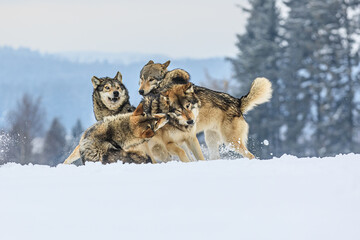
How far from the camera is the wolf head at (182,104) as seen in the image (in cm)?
726

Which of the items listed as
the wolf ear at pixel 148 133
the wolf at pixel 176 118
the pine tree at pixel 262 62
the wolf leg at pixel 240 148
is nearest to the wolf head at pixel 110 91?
the wolf at pixel 176 118

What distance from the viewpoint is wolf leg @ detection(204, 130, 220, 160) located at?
28.0 feet

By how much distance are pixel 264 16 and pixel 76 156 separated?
28.2 m

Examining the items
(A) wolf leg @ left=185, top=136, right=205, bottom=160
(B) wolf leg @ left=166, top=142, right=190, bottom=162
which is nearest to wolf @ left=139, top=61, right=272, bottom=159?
(A) wolf leg @ left=185, top=136, right=205, bottom=160

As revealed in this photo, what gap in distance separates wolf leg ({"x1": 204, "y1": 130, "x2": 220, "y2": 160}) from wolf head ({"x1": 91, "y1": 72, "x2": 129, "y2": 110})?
1.48m

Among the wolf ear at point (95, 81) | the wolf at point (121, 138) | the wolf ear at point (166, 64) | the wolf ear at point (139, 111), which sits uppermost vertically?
the wolf ear at point (166, 64)

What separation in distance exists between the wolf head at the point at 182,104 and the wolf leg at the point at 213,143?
114 cm

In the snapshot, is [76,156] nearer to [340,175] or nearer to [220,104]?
[220,104]

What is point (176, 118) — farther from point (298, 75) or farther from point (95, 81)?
point (298, 75)

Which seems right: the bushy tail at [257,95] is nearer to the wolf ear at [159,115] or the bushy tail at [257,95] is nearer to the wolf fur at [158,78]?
the wolf fur at [158,78]

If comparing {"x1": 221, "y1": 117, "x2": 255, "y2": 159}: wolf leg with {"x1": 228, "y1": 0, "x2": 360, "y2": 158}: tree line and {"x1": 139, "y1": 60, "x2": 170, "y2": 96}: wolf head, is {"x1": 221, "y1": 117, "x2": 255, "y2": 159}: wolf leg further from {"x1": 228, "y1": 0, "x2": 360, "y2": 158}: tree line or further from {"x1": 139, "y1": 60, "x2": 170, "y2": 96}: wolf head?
{"x1": 228, "y1": 0, "x2": 360, "y2": 158}: tree line

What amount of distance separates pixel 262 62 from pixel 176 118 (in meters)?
27.0

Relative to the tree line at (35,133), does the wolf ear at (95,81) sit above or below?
above

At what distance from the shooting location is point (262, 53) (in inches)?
1321
